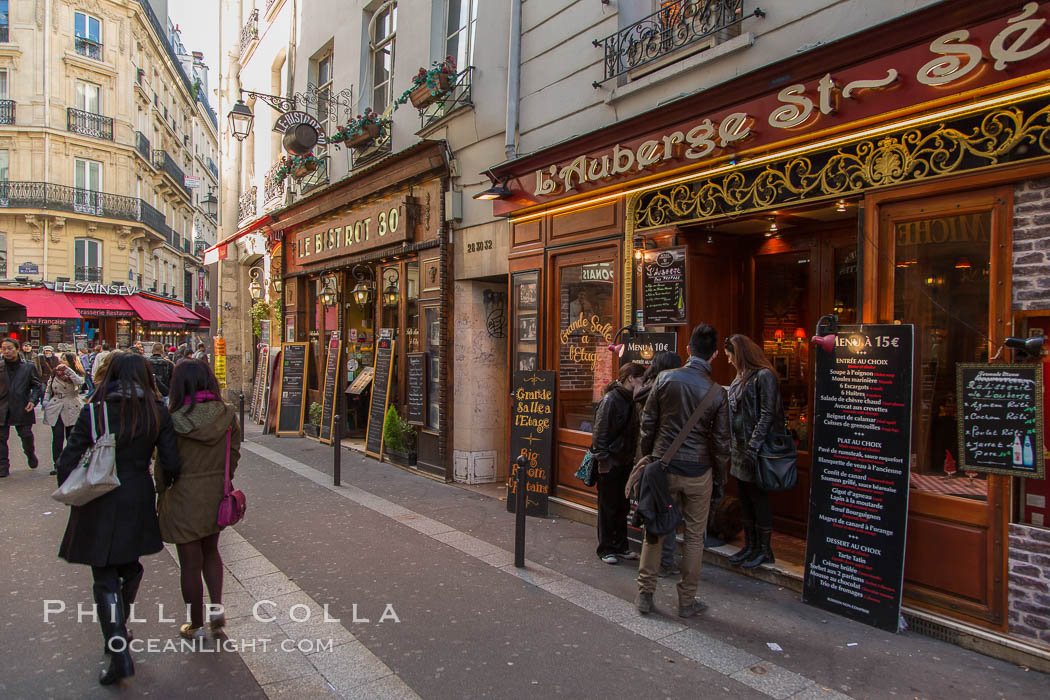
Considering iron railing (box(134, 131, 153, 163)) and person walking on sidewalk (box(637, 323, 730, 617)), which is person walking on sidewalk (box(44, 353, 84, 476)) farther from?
iron railing (box(134, 131, 153, 163))

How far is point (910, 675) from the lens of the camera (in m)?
3.78

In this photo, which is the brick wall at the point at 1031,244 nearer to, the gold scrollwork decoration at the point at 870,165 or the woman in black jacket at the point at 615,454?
the gold scrollwork decoration at the point at 870,165

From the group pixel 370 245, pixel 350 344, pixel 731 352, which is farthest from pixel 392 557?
pixel 350 344

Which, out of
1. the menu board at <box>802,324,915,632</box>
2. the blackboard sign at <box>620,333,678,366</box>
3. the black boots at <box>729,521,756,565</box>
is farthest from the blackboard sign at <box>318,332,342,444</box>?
the menu board at <box>802,324,915,632</box>

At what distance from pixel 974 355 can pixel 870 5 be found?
2561mm

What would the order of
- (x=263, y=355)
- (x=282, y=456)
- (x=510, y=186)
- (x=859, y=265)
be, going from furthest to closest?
(x=263, y=355) → (x=282, y=456) → (x=510, y=186) → (x=859, y=265)

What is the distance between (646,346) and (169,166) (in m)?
39.8

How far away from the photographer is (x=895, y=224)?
466 centimetres

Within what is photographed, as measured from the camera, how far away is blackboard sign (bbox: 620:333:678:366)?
618cm

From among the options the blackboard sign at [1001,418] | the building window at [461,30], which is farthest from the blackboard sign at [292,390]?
the blackboard sign at [1001,418]

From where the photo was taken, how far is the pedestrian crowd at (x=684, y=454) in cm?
459

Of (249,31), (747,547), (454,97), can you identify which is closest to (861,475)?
(747,547)

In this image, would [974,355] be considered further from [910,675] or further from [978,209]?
[910,675]

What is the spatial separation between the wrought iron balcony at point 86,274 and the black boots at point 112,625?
103 feet
